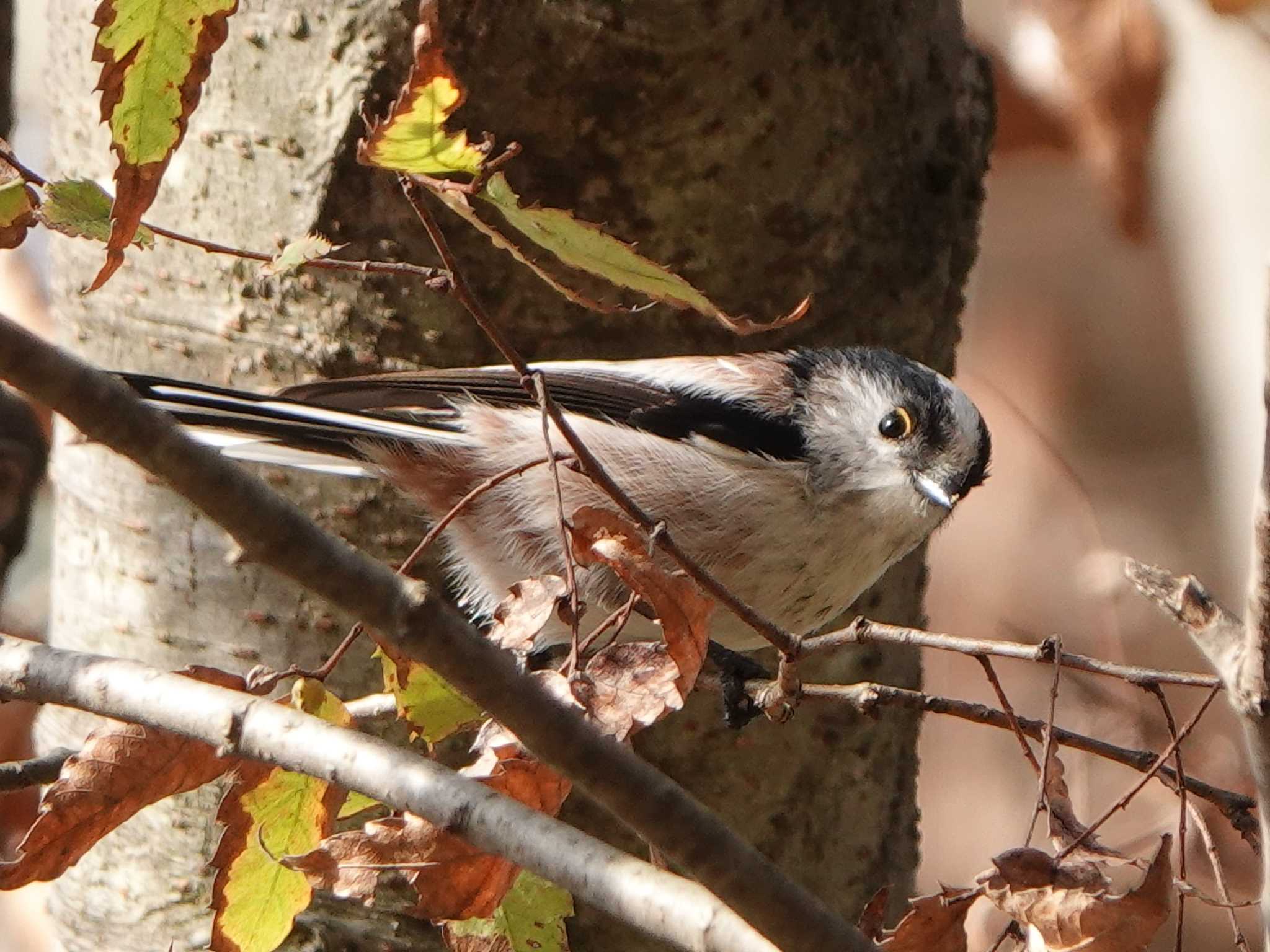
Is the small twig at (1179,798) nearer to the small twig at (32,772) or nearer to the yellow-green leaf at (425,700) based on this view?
the yellow-green leaf at (425,700)

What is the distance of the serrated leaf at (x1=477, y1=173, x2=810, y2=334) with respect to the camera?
92 cm

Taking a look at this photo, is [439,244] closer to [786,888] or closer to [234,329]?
[786,888]

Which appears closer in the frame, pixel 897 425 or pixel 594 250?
pixel 594 250

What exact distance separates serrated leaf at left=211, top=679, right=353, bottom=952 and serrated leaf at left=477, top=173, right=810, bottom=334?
0.47m

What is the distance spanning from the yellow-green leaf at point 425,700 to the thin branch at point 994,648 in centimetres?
32

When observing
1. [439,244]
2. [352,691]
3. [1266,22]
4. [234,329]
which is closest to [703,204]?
[234,329]

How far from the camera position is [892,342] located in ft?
6.35

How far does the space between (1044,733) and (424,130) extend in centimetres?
68

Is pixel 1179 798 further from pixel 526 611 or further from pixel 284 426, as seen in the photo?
pixel 284 426

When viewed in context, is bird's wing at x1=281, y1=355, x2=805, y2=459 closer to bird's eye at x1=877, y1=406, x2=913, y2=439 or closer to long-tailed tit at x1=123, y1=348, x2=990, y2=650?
long-tailed tit at x1=123, y1=348, x2=990, y2=650

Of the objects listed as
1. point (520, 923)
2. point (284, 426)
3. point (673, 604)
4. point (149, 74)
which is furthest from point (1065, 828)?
point (284, 426)

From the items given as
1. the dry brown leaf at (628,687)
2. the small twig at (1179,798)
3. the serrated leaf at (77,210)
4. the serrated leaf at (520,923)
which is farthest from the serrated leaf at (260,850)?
the small twig at (1179,798)

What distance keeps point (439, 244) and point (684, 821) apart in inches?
15.3

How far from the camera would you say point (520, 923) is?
1.21m
